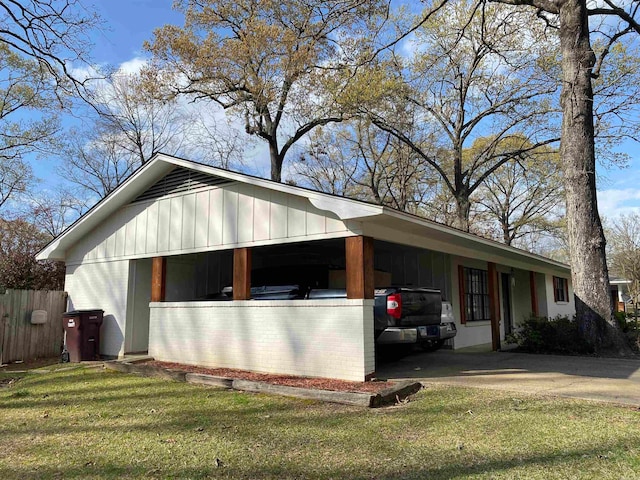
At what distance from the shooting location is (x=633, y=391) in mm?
6141

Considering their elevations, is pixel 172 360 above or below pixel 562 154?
below

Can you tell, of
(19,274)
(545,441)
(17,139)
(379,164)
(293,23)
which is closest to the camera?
(545,441)

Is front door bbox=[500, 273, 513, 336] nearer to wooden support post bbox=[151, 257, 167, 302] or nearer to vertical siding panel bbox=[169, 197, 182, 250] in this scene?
vertical siding panel bbox=[169, 197, 182, 250]

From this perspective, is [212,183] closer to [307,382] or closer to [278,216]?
[278,216]

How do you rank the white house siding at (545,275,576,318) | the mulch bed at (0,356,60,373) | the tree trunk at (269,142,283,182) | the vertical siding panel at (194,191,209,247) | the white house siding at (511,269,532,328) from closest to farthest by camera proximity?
the vertical siding panel at (194,191,209,247) → the mulch bed at (0,356,60,373) → the white house siding at (511,269,532,328) → the white house siding at (545,275,576,318) → the tree trunk at (269,142,283,182)

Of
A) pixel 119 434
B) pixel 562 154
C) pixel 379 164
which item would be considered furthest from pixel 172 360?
pixel 379 164

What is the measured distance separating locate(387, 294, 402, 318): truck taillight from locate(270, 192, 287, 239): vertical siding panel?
219 cm

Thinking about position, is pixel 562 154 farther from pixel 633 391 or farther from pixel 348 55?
pixel 348 55

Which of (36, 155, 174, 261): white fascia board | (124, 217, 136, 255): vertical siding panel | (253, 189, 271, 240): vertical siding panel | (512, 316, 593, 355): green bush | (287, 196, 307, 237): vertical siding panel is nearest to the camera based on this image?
(287, 196, 307, 237): vertical siding panel

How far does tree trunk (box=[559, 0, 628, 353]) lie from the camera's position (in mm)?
10375

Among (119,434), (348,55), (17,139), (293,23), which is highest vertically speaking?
(293,23)

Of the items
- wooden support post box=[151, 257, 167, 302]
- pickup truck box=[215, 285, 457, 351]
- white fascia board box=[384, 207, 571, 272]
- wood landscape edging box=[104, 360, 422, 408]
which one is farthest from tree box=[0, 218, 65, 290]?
white fascia board box=[384, 207, 571, 272]

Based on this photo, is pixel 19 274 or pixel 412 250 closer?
pixel 412 250

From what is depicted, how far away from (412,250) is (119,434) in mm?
8356
